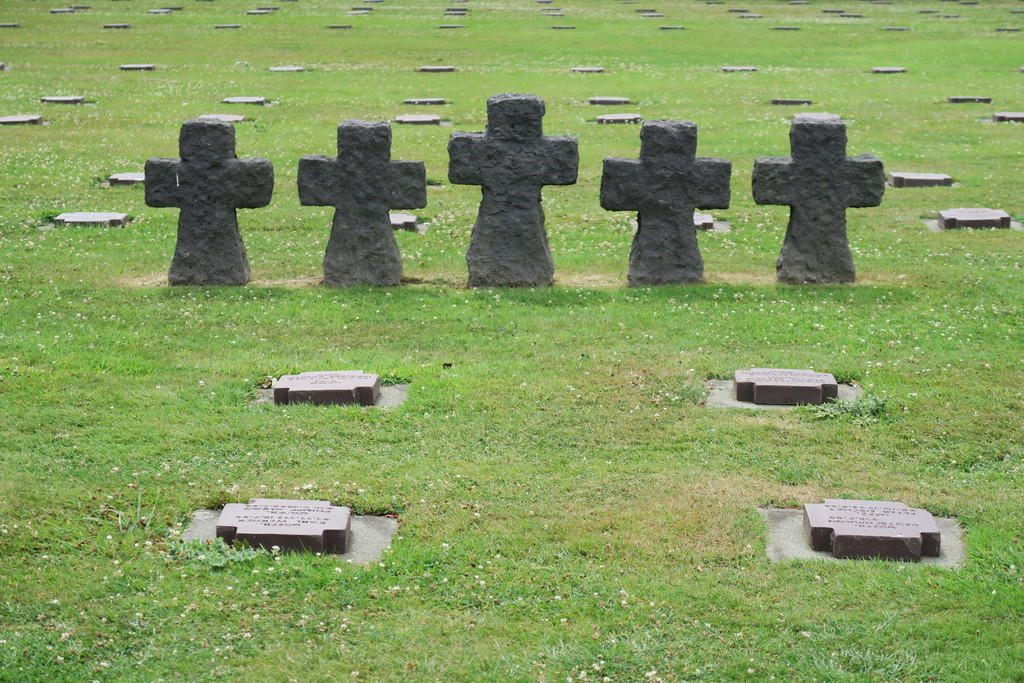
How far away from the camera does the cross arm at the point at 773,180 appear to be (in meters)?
14.3

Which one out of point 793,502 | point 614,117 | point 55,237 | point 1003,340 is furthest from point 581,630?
point 614,117

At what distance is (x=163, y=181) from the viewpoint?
47.2 ft

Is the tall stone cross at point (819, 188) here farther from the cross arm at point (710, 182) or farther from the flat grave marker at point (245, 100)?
the flat grave marker at point (245, 100)

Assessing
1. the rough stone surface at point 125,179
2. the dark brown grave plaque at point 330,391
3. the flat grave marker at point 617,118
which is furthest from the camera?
the flat grave marker at point 617,118

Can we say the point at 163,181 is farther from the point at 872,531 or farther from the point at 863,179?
the point at 872,531

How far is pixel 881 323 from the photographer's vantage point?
1291cm

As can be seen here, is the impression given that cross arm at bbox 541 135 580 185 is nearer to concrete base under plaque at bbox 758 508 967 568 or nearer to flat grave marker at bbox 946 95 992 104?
concrete base under plaque at bbox 758 508 967 568

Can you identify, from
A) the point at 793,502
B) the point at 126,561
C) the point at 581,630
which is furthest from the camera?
the point at 793,502

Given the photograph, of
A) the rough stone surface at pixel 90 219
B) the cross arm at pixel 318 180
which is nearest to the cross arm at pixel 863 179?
the cross arm at pixel 318 180

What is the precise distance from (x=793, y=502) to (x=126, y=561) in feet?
15.1

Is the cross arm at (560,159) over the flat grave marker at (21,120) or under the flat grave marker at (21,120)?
over

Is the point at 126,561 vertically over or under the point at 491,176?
under

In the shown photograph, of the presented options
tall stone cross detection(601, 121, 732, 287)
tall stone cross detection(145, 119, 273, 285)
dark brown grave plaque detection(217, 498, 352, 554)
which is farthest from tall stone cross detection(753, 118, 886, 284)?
dark brown grave plaque detection(217, 498, 352, 554)

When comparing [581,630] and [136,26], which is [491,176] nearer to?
[581,630]
